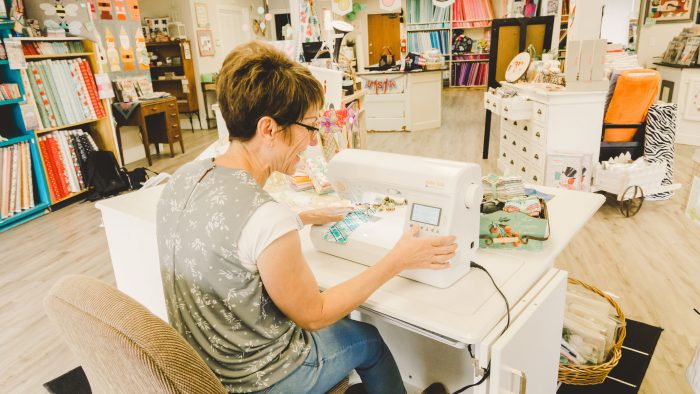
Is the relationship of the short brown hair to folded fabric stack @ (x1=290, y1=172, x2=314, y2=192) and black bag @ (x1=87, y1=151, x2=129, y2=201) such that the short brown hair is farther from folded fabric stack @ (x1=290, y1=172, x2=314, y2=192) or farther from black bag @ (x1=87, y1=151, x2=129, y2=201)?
black bag @ (x1=87, y1=151, x2=129, y2=201)

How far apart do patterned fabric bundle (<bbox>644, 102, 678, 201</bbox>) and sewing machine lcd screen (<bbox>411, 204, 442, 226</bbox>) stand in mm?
3270

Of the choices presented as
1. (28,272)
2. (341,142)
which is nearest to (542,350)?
(341,142)

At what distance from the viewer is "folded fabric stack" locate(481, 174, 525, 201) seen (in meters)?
1.53

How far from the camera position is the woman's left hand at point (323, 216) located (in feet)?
4.76

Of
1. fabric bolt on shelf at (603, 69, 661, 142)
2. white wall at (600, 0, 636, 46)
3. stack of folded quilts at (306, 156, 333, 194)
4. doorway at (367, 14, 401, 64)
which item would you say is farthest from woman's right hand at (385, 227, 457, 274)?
doorway at (367, 14, 401, 64)

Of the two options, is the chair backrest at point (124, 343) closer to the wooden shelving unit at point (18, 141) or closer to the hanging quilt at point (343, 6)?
the hanging quilt at point (343, 6)

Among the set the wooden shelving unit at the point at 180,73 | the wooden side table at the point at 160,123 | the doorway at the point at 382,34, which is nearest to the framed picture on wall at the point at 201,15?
the wooden shelving unit at the point at 180,73

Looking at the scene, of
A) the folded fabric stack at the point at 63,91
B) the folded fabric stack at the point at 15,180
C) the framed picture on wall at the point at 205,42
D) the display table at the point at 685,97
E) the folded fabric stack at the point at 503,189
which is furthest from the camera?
the framed picture on wall at the point at 205,42

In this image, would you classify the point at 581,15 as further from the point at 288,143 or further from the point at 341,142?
the point at 288,143

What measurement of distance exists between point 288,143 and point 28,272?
9.86 feet

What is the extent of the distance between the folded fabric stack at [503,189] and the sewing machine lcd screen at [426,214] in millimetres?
396

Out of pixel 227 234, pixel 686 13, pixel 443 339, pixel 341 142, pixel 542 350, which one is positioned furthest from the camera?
pixel 686 13

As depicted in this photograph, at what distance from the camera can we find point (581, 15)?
13.8 ft

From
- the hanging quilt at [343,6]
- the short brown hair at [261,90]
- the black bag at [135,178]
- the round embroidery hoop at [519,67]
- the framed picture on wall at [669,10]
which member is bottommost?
the black bag at [135,178]
